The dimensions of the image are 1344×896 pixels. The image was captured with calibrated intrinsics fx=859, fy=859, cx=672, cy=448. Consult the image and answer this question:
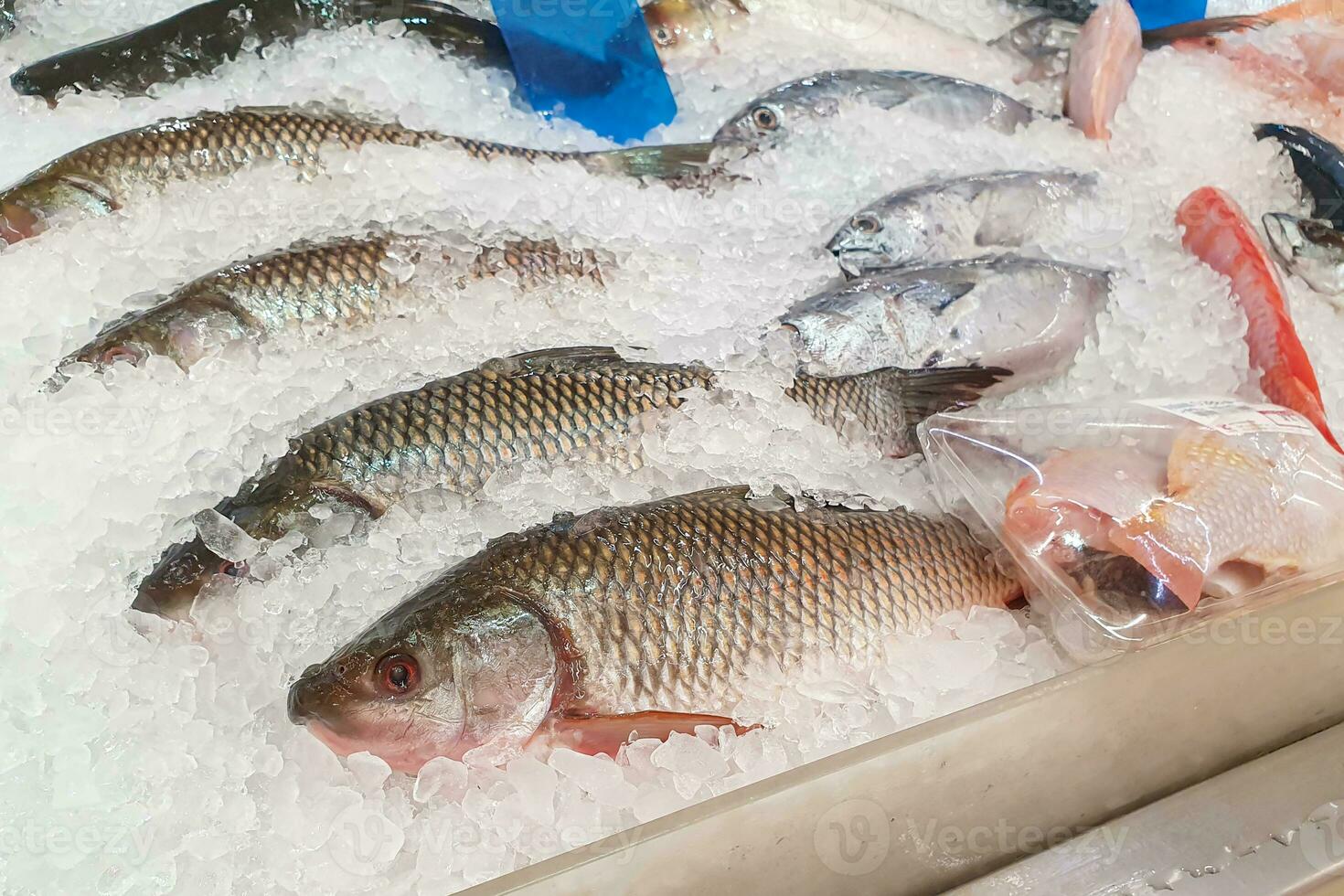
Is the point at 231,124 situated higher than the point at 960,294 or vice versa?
the point at 231,124

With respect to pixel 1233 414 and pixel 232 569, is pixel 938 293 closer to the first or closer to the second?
pixel 1233 414

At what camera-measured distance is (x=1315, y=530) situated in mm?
1177

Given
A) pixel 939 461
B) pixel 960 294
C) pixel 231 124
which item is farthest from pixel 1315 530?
pixel 231 124

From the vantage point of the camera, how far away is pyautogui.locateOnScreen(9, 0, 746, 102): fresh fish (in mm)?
1965

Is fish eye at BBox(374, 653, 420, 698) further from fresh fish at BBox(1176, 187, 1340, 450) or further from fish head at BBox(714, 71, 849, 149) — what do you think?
fish head at BBox(714, 71, 849, 149)

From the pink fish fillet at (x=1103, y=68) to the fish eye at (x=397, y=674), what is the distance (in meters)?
2.07

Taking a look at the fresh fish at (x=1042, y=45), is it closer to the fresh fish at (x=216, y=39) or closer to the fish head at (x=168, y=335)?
the fresh fish at (x=216, y=39)

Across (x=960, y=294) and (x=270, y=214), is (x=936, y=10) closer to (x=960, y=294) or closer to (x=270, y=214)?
(x=960, y=294)

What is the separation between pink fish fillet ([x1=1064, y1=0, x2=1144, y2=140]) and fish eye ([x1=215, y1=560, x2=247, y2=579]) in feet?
7.03

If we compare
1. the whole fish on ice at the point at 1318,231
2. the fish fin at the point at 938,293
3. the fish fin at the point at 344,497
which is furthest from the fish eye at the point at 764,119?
the fish fin at the point at 344,497

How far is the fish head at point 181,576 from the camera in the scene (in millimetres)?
1143

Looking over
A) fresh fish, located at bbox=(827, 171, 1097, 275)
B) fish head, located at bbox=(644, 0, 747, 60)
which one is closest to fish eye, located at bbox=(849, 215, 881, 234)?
fresh fish, located at bbox=(827, 171, 1097, 275)

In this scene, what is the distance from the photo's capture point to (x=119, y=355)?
1415 millimetres

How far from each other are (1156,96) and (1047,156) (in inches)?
18.3
